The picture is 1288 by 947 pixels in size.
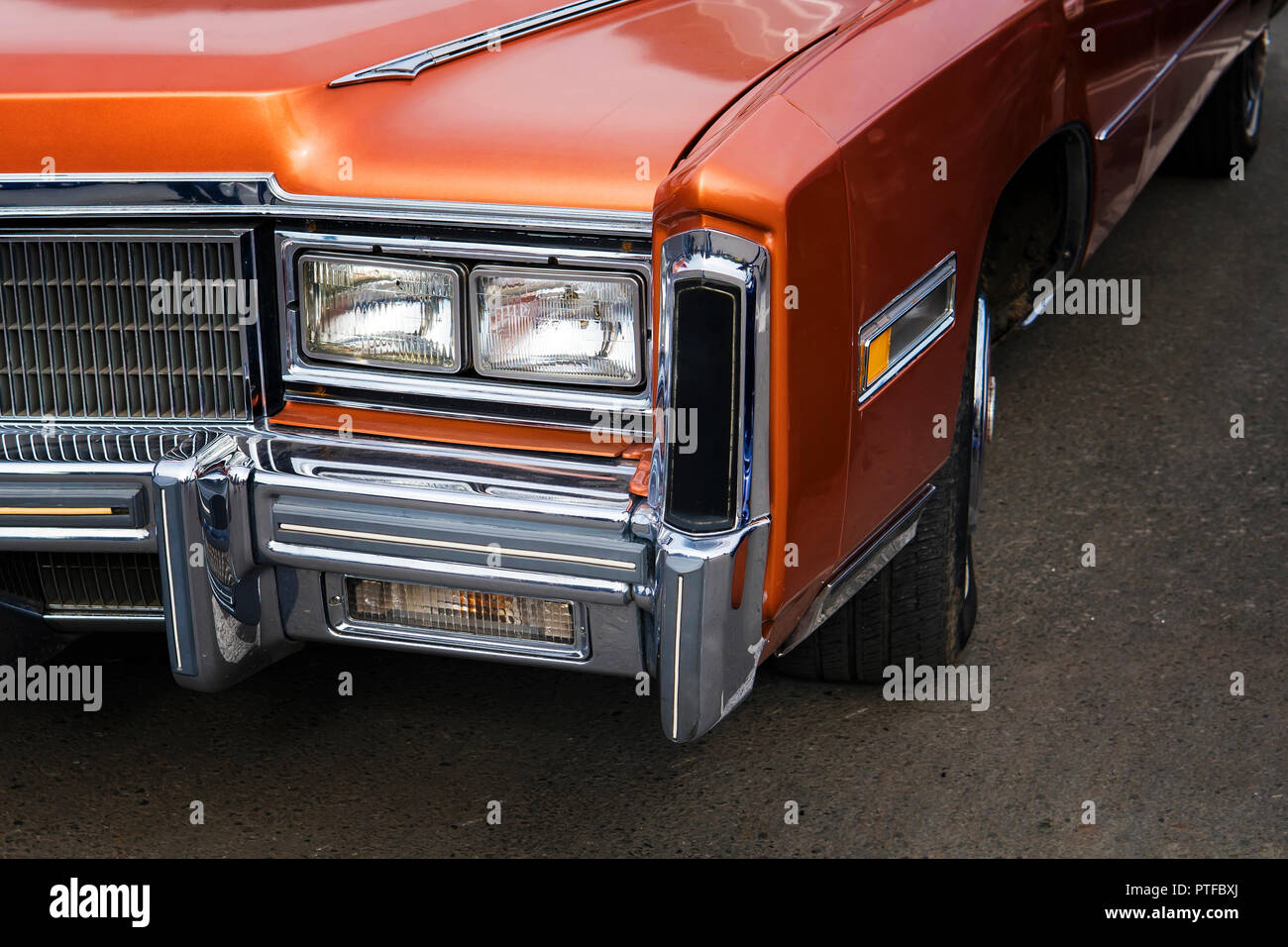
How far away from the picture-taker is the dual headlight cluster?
6.19ft

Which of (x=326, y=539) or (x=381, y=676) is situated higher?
(x=326, y=539)

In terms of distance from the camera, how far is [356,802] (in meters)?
2.32

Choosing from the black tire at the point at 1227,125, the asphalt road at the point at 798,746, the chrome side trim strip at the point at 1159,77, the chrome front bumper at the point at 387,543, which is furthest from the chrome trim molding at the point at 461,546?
the black tire at the point at 1227,125

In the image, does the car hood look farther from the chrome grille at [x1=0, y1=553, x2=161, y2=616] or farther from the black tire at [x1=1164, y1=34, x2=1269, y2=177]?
the black tire at [x1=1164, y1=34, x2=1269, y2=177]

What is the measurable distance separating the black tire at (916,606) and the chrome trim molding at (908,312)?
249 millimetres

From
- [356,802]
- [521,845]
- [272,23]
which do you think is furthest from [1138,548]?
[272,23]

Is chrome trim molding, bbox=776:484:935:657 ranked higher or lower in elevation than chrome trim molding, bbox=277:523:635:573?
lower

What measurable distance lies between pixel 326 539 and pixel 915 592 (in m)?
1.09

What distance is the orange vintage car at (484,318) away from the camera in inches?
68.4

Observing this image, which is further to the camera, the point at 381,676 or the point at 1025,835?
the point at 381,676

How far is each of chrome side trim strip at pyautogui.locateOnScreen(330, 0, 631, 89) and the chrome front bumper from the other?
521 mm

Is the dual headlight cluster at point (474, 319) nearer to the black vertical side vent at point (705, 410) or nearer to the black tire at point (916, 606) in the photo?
the black vertical side vent at point (705, 410)

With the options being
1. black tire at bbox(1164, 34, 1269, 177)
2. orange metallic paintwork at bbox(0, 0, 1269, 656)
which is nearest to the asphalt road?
orange metallic paintwork at bbox(0, 0, 1269, 656)
